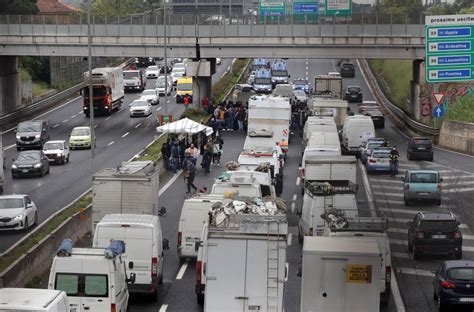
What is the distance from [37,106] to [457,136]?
34.1 metres

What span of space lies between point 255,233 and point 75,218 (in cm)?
1409

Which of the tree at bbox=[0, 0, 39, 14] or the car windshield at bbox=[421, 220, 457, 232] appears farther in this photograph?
the tree at bbox=[0, 0, 39, 14]

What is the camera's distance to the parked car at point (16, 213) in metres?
40.0

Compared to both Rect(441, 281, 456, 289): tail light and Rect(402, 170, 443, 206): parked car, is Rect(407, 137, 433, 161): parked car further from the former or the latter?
Rect(441, 281, 456, 289): tail light

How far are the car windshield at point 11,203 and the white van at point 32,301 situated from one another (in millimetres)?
19752

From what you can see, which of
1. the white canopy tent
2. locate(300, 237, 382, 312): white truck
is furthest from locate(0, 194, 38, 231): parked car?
the white canopy tent

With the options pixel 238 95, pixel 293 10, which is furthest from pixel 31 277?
pixel 293 10

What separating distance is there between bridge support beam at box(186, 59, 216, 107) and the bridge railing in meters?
1.98

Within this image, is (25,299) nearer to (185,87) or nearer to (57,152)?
(57,152)

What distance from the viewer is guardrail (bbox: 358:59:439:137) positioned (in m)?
74.1

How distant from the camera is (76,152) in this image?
6644cm

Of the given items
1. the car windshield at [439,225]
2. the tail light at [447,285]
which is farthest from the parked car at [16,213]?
the tail light at [447,285]

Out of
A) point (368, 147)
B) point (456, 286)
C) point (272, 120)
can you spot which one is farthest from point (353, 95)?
point (456, 286)

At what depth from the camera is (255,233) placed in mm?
24891
